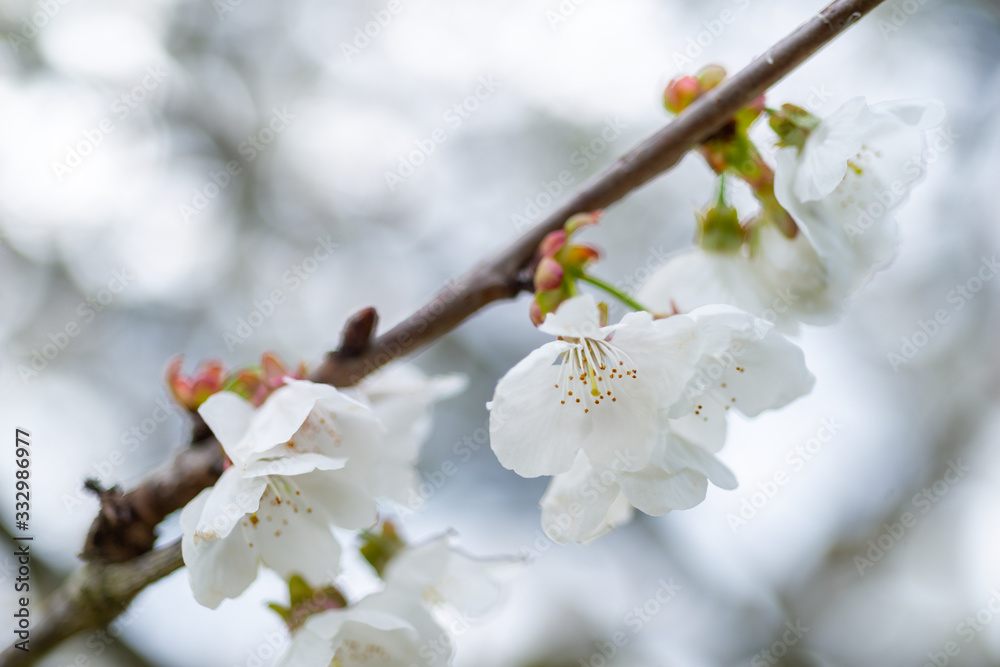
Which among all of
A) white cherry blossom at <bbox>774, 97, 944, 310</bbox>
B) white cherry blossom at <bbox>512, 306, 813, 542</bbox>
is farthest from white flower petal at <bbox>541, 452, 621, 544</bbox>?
white cherry blossom at <bbox>774, 97, 944, 310</bbox>

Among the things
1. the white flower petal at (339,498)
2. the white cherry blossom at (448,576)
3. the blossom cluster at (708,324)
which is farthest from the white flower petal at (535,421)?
the white cherry blossom at (448,576)

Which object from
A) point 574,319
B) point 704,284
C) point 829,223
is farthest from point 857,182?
point 574,319

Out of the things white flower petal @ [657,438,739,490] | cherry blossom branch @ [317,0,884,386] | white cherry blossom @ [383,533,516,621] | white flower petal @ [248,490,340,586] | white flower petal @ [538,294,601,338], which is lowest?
white cherry blossom @ [383,533,516,621]

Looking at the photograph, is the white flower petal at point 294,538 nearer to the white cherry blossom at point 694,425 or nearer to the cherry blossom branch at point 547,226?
the cherry blossom branch at point 547,226

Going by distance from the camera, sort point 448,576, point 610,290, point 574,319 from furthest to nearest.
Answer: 1. point 448,576
2. point 610,290
3. point 574,319

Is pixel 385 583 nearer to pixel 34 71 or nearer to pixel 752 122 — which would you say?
pixel 752 122

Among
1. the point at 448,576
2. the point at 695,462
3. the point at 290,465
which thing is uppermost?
the point at 290,465

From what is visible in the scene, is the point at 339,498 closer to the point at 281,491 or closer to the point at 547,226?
the point at 281,491

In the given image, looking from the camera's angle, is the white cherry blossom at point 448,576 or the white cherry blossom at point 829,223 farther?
the white cherry blossom at point 448,576

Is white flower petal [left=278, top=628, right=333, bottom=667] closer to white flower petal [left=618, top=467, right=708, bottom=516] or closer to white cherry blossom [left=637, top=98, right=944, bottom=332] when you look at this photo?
white flower petal [left=618, top=467, right=708, bottom=516]
